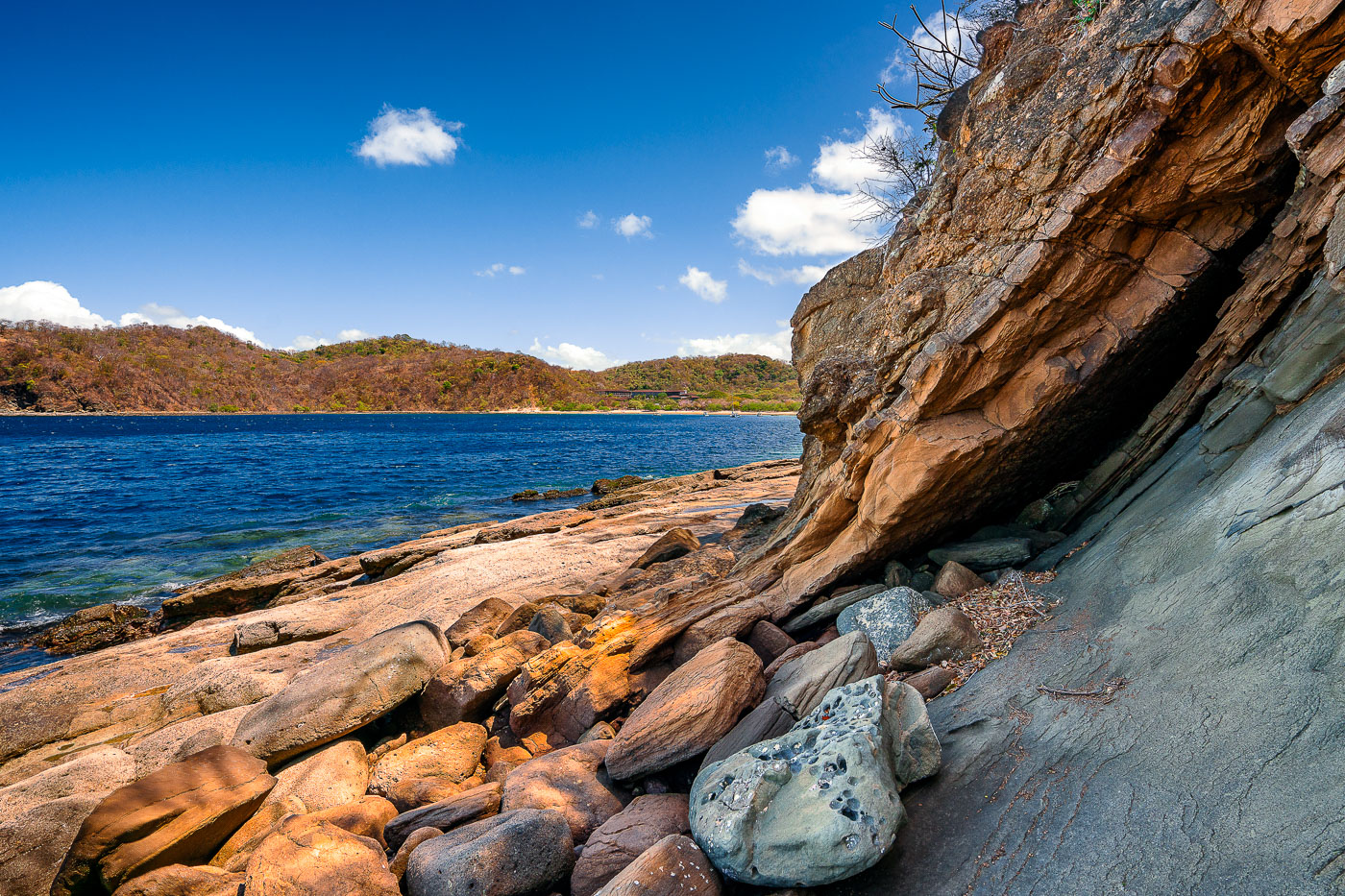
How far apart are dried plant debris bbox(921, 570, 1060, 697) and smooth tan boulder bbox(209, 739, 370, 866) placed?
645cm

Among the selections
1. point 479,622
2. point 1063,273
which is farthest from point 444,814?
point 1063,273

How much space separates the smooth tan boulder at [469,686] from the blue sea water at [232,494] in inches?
559

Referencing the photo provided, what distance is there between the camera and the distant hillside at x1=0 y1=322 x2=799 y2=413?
118188 millimetres

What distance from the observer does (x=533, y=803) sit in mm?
5344

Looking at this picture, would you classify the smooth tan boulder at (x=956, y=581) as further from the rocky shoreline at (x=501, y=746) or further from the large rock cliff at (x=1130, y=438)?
the large rock cliff at (x=1130, y=438)

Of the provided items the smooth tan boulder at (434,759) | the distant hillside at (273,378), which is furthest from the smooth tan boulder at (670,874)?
the distant hillside at (273,378)

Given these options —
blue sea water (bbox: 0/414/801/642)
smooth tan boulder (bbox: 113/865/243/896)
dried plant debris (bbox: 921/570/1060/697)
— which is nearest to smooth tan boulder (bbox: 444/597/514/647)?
smooth tan boulder (bbox: 113/865/243/896)

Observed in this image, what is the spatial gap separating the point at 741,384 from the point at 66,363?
160m

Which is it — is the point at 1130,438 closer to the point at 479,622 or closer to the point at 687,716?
the point at 687,716

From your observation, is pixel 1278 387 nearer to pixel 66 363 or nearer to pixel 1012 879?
pixel 1012 879

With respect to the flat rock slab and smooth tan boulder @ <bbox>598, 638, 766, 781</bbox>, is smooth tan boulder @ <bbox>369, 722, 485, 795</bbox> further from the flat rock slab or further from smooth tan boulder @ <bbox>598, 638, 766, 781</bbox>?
smooth tan boulder @ <bbox>598, 638, 766, 781</bbox>

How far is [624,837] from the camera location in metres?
4.59

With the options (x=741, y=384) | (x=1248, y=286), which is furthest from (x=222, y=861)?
(x=741, y=384)

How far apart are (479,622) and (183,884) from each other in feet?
18.4
